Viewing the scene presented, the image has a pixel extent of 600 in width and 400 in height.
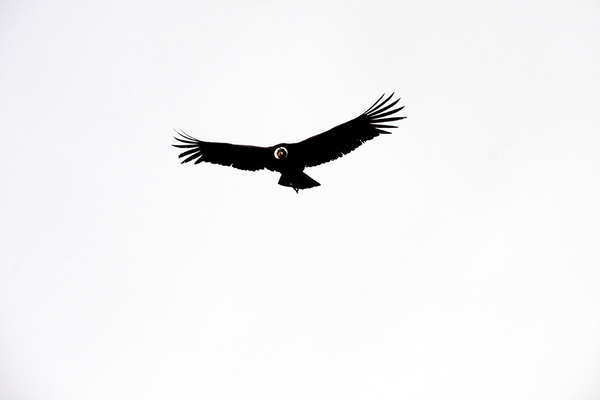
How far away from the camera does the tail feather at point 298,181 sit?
48.8 ft

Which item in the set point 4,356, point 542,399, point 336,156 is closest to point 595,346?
point 542,399

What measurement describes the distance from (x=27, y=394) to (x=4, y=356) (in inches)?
405

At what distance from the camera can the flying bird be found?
14508mm

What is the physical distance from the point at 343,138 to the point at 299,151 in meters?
1.37

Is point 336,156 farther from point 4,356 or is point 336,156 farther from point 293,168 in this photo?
point 4,356

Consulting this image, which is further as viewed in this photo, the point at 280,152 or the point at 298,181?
the point at 298,181

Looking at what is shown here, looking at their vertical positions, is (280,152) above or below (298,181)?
above

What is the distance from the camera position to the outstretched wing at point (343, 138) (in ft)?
47.1

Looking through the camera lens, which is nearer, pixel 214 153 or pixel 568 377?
pixel 214 153

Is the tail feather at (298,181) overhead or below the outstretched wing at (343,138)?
below

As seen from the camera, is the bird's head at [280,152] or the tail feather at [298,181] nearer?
the bird's head at [280,152]

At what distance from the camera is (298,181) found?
14.9m

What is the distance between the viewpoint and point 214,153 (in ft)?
51.3

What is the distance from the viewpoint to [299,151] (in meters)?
14.9
